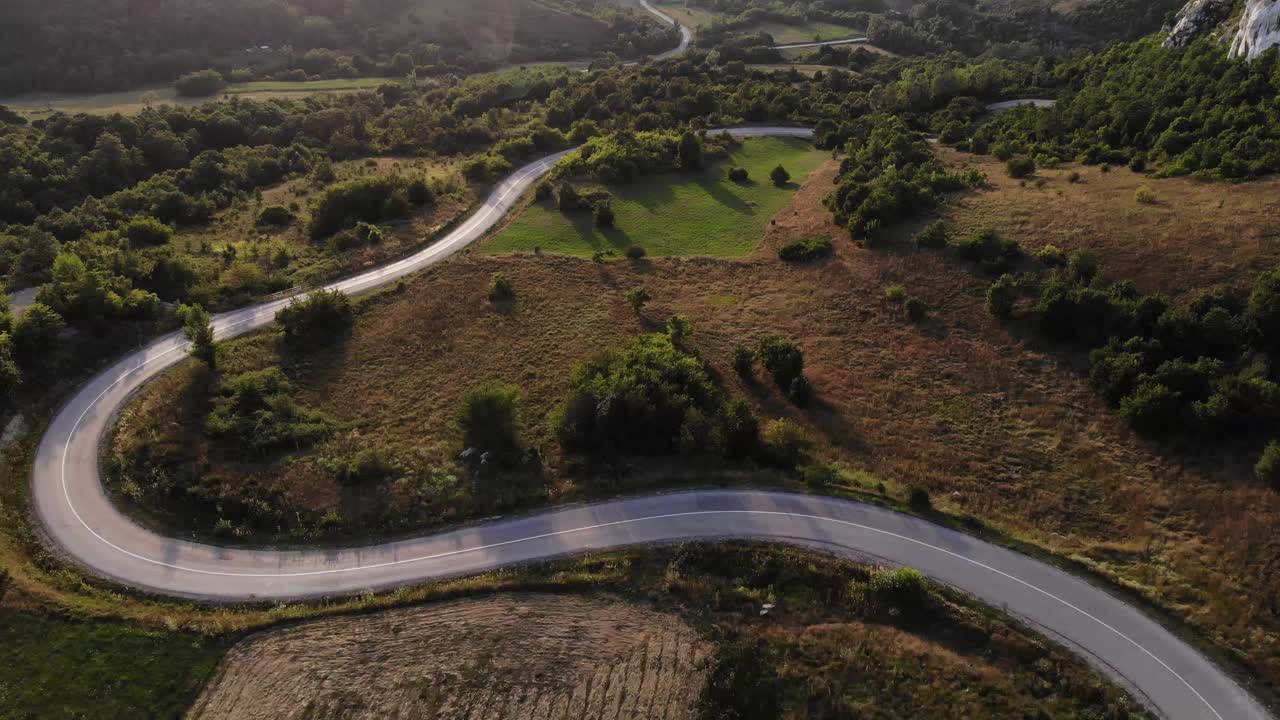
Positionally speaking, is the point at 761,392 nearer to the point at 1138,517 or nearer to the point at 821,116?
the point at 1138,517

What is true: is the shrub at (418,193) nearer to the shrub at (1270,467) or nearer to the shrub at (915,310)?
the shrub at (915,310)

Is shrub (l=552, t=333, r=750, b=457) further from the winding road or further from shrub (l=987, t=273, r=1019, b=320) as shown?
shrub (l=987, t=273, r=1019, b=320)

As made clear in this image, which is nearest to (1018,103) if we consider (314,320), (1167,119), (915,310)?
(1167,119)

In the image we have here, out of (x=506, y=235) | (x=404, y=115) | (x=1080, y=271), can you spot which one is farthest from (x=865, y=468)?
(x=404, y=115)

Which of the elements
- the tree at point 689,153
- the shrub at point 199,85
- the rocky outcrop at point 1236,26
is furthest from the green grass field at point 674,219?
the shrub at point 199,85

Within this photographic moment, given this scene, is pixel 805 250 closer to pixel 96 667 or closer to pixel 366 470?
pixel 366 470

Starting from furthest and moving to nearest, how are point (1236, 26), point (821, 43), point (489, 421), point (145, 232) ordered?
point (821, 43) < point (1236, 26) < point (145, 232) < point (489, 421)
